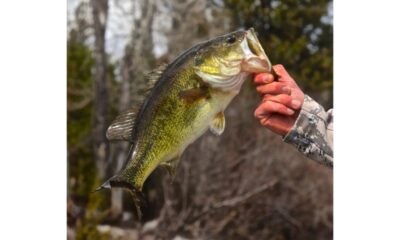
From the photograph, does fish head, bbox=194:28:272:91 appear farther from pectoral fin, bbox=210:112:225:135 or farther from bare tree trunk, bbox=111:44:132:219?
bare tree trunk, bbox=111:44:132:219

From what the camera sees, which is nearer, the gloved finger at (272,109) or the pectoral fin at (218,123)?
the pectoral fin at (218,123)

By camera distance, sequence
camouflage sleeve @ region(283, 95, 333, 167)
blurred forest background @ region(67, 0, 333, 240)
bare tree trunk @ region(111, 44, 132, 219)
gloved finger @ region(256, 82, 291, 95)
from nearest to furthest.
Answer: gloved finger @ region(256, 82, 291, 95) → camouflage sleeve @ region(283, 95, 333, 167) → blurred forest background @ region(67, 0, 333, 240) → bare tree trunk @ region(111, 44, 132, 219)

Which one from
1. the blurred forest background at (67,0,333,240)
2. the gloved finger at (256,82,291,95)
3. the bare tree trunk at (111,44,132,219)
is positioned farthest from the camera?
the bare tree trunk at (111,44,132,219)

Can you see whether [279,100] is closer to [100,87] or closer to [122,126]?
[122,126]

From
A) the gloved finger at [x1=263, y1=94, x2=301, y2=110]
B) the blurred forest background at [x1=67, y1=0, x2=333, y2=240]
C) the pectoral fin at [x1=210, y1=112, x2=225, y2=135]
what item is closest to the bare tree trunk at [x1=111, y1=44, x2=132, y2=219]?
the blurred forest background at [x1=67, y1=0, x2=333, y2=240]

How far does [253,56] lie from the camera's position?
1.17 meters

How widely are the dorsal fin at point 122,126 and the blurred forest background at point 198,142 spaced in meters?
1.69

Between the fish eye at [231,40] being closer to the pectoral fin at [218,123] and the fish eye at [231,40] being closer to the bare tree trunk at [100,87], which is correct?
the pectoral fin at [218,123]

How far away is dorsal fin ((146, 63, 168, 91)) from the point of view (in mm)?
1221

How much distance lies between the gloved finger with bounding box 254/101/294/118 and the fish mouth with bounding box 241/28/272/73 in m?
0.17

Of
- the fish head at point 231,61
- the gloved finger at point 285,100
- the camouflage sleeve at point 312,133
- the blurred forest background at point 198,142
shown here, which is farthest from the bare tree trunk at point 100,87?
the fish head at point 231,61

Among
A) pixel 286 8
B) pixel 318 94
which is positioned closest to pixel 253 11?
pixel 286 8

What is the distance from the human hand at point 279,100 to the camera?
129 centimetres
